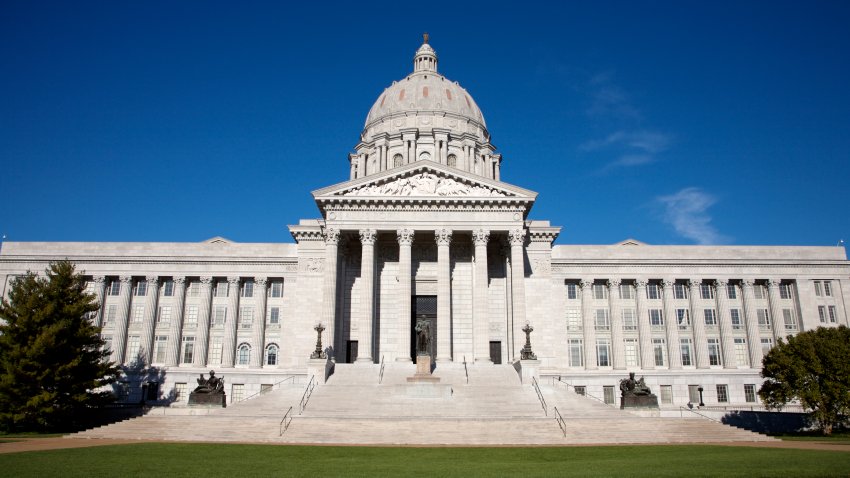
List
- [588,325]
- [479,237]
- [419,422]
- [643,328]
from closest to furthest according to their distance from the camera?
[419,422], [479,237], [643,328], [588,325]

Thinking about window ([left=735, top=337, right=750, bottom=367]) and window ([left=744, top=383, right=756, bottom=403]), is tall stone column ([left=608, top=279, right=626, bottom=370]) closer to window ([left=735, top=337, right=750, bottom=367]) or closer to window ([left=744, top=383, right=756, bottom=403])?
window ([left=735, top=337, right=750, bottom=367])

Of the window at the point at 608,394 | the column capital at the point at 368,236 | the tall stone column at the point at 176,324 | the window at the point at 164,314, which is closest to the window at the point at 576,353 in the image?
the window at the point at 608,394

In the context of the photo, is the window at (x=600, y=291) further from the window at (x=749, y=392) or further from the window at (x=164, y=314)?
the window at (x=164, y=314)

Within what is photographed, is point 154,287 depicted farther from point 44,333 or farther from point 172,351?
point 44,333

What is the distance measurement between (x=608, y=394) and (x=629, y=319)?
7233mm

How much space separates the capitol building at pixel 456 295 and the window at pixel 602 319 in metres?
0.09

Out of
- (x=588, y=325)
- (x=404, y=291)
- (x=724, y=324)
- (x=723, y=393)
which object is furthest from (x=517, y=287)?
(x=723, y=393)

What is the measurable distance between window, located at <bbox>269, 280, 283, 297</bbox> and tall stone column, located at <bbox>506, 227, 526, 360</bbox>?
21773 millimetres

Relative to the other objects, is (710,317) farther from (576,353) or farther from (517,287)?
(517,287)

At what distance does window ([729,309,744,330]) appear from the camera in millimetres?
57969

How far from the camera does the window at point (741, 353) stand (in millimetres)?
57000

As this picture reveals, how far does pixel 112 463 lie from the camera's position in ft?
66.1

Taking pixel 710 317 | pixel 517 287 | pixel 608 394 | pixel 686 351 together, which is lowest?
pixel 608 394

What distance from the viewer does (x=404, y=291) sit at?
156 ft
